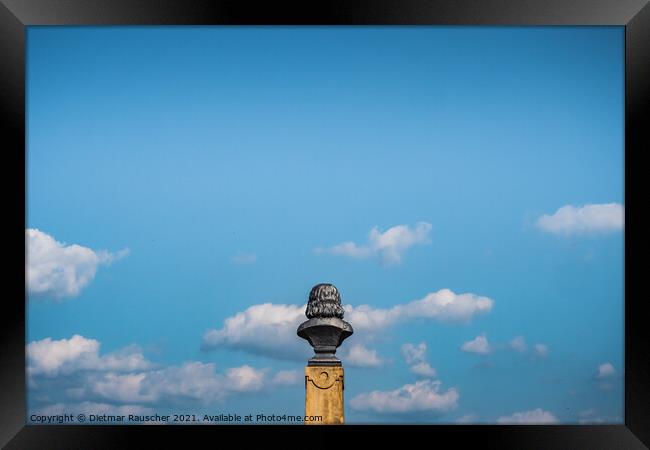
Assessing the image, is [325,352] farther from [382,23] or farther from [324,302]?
[382,23]

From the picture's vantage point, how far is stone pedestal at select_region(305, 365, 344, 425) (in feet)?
31.0

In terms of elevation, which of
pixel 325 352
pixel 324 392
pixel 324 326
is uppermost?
pixel 324 326

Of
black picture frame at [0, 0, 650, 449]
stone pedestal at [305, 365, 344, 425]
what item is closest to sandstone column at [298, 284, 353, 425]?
stone pedestal at [305, 365, 344, 425]

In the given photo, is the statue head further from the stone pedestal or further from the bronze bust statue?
the stone pedestal

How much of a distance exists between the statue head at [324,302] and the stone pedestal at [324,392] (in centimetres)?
58

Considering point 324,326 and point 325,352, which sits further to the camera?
point 325,352

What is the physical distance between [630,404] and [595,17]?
7.23 ft

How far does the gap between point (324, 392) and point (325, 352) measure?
42cm

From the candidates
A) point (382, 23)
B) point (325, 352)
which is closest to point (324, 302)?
point (325, 352)

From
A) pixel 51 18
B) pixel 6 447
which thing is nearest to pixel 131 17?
pixel 51 18

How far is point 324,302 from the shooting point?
9414 mm

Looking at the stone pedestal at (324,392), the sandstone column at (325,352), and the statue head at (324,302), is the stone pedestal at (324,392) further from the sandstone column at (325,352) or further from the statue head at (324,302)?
the statue head at (324,302)

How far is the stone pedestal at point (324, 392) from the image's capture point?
9.45 m

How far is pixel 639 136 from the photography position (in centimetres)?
497
